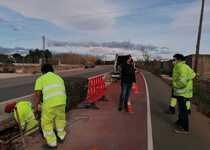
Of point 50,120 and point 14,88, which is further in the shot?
point 14,88

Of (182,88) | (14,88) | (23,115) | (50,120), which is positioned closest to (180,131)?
(182,88)

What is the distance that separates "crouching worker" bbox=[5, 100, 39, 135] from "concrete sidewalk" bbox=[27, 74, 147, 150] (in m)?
0.29

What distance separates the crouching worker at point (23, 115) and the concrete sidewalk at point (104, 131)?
293 millimetres

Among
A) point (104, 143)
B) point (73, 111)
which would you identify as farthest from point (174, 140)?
point (73, 111)

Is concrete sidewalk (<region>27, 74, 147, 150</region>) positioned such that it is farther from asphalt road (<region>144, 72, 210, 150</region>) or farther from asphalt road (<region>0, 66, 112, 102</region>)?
asphalt road (<region>0, 66, 112, 102</region>)

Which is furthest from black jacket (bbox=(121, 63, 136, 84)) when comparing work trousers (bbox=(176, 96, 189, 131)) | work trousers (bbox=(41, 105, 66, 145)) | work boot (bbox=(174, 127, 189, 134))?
work trousers (bbox=(41, 105, 66, 145))

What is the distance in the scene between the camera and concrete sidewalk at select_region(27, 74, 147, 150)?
7180mm

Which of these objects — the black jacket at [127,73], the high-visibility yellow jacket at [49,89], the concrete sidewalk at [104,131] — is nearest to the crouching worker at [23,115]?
the concrete sidewalk at [104,131]

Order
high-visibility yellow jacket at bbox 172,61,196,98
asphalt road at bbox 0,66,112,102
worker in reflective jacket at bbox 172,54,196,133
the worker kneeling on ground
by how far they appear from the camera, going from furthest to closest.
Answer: asphalt road at bbox 0,66,112,102, high-visibility yellow jacket at bbox 172,61,196,98, worker in reflective jacket at bbox 172,54,196,133, the worker kneeling on ground

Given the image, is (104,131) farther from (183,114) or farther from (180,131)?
(183,114)

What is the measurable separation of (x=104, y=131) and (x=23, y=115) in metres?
2.14

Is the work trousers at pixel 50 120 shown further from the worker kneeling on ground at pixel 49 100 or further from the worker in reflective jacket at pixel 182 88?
the worker in reflective jacket at pixel 182 88

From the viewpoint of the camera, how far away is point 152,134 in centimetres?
838

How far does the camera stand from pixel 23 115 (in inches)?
A: 299
